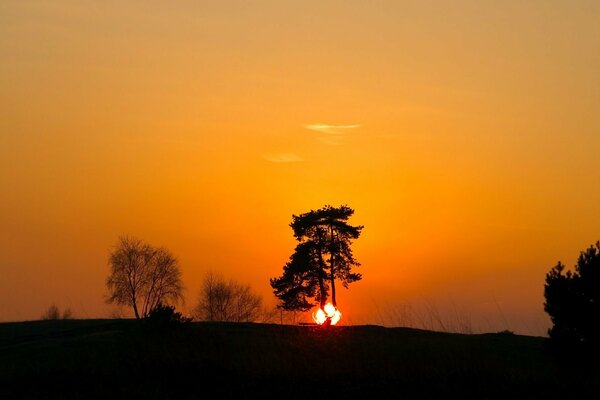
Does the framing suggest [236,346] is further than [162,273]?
No

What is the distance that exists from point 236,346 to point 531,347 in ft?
56.1

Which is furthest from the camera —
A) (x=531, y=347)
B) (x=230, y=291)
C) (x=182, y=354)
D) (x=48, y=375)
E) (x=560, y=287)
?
(x=230, y=291)

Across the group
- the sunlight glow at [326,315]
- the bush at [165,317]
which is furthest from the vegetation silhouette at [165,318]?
the sunlight glow at [326,315]

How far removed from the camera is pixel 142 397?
21.8 m

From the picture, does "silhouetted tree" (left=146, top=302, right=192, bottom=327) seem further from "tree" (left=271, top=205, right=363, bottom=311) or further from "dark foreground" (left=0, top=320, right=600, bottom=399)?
"tree" (left=271, top=205, right=363, bottom=311)

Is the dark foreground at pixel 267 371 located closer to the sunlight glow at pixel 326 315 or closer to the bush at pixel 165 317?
the bush at pixel 165 317

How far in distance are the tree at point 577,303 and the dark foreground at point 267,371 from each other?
1248mm

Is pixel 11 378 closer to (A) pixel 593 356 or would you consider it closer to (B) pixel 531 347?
(A) pixel 593 356

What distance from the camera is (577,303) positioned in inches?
1139

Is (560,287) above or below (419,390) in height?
above

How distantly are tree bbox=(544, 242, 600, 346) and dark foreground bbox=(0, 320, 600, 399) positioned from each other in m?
1.25

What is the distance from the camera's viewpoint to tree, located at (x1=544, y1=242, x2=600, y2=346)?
28.7 metres

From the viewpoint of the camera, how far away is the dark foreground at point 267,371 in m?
22.4

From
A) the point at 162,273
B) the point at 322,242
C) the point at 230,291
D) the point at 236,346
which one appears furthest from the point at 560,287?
the point at 230,291
